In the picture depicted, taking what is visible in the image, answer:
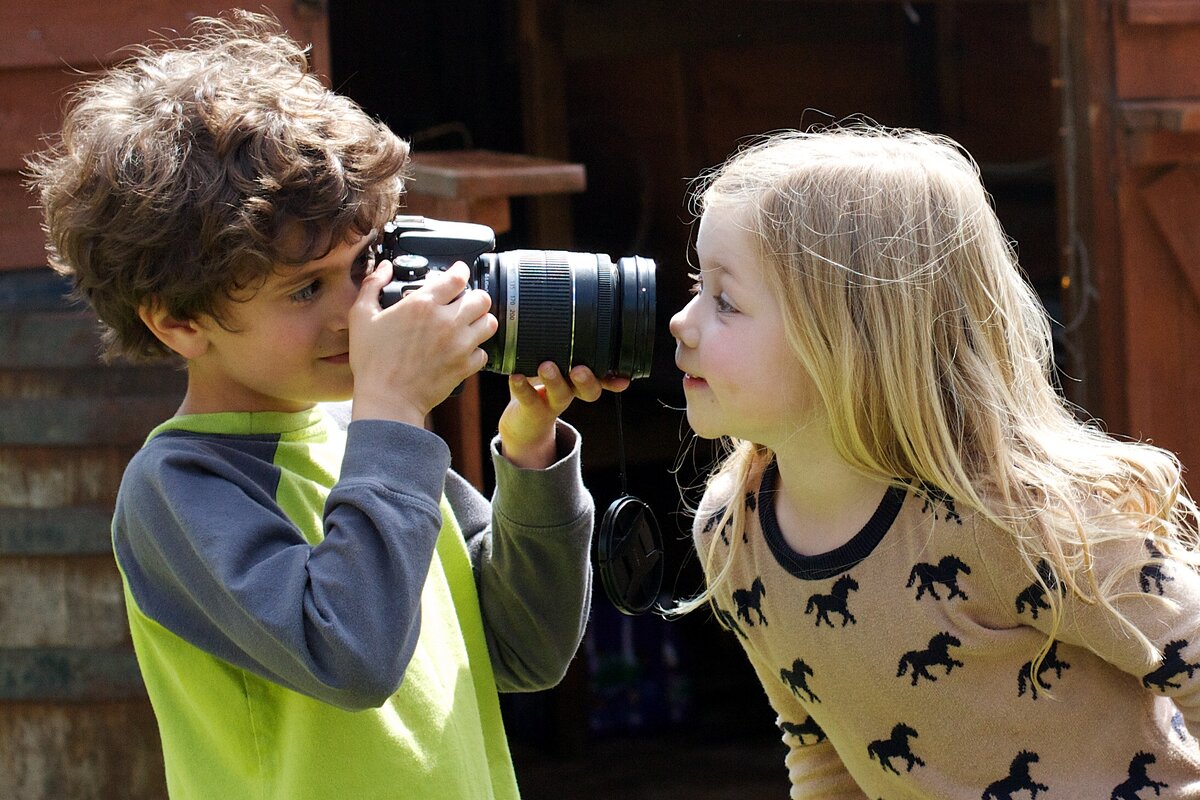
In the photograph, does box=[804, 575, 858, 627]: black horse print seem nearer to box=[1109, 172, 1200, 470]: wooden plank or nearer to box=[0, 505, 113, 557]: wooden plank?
box=[0, 505, 113, 557]: wooden plank

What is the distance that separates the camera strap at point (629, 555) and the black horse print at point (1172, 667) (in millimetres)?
596

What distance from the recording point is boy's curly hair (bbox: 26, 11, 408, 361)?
1.44m

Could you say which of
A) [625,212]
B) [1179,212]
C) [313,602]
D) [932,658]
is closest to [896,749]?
[932,658]

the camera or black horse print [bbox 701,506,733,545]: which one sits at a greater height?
the camera

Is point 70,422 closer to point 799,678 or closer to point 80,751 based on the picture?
point 80,751

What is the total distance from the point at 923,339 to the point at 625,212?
420cm

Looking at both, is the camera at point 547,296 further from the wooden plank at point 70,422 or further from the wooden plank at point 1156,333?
the wooden plank at point 1156,333

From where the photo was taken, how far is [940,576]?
1583 mm

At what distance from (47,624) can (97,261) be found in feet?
4.86

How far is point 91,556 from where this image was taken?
2.73m

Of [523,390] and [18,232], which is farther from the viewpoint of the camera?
[18,232]

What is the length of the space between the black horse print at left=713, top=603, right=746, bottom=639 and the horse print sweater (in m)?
0.13

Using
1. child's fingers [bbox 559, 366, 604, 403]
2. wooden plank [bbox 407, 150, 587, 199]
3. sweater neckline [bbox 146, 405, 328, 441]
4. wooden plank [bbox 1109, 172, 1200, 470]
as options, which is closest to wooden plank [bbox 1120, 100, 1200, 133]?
wooden plank [bbox 1109, 172, 1200, 470]

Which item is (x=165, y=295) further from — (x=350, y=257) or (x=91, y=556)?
(x=91, y=556)
